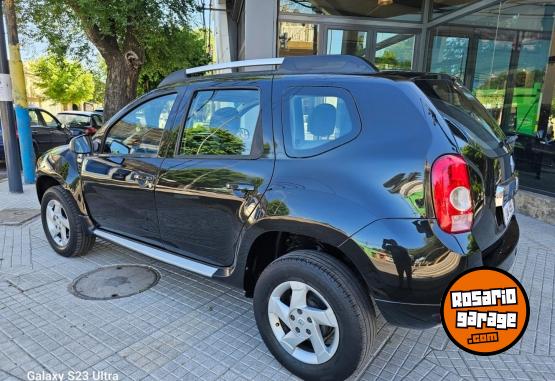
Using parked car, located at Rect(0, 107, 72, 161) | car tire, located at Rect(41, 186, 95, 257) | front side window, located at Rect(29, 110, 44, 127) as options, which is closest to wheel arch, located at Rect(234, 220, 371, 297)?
car tire, located at Rect(41, 186, 95, 257)

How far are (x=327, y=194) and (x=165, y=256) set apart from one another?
1.59 m

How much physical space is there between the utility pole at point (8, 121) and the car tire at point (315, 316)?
21.1 ft

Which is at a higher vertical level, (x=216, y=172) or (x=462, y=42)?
(x=462, y=42)

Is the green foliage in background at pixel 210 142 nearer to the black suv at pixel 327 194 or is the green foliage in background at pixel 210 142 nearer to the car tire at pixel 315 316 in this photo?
the black suv at pixel 327 194

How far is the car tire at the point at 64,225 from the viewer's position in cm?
399

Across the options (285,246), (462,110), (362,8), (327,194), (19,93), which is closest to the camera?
(327,194)

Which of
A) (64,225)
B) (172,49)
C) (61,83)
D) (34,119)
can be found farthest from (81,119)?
(61,83)

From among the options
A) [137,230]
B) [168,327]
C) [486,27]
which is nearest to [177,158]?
[137,230]

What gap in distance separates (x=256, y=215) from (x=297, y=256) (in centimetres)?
36

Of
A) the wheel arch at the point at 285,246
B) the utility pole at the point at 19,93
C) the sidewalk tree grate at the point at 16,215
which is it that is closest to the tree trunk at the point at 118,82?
the utility pole at the point at 19,93

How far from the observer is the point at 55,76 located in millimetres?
30609

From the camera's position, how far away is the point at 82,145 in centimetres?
367

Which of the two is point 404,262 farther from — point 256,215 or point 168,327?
point 168,327

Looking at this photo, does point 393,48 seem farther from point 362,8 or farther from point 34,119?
point 34,119
